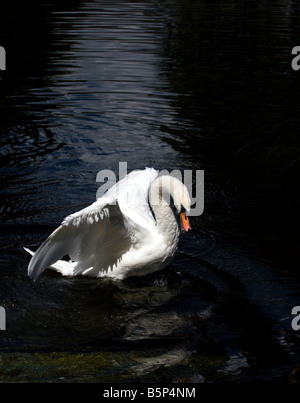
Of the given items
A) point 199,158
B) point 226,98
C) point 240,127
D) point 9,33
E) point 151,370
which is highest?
point 9,33

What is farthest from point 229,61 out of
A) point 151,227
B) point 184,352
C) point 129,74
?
point 184,352

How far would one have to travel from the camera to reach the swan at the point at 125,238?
537 cm

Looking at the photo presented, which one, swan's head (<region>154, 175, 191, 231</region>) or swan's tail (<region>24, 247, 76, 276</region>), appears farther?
swan's tail (<region>24, 247, 76, 276</region>)

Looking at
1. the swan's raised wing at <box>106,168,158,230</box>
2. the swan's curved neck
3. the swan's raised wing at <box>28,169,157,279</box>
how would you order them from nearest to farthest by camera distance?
the swan's raised wing at <box>28,169,157,279</box> < the swan's curved neck < the swan's raised wing at <box>106,168,158,230</box>

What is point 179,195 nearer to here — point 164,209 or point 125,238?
point 164,209

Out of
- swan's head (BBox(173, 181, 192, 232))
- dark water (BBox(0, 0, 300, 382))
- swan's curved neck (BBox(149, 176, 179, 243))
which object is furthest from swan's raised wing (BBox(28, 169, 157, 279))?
swan's head (BBox(173, 181, 192, 232))

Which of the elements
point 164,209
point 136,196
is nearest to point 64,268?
point 136,196

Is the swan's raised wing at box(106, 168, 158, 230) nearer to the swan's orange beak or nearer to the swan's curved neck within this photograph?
the swan's curved neck

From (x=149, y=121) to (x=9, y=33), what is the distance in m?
8.62

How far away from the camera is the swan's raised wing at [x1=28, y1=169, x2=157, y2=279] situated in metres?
5.14

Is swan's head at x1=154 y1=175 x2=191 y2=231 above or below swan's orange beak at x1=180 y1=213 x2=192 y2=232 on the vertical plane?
above

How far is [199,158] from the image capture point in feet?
30.4

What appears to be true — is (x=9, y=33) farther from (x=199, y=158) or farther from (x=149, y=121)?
(x=199, y=158)

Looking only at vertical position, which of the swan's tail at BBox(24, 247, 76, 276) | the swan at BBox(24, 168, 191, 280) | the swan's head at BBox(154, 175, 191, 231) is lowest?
the swan's tail at BBox(24, 247, 76, 276)
